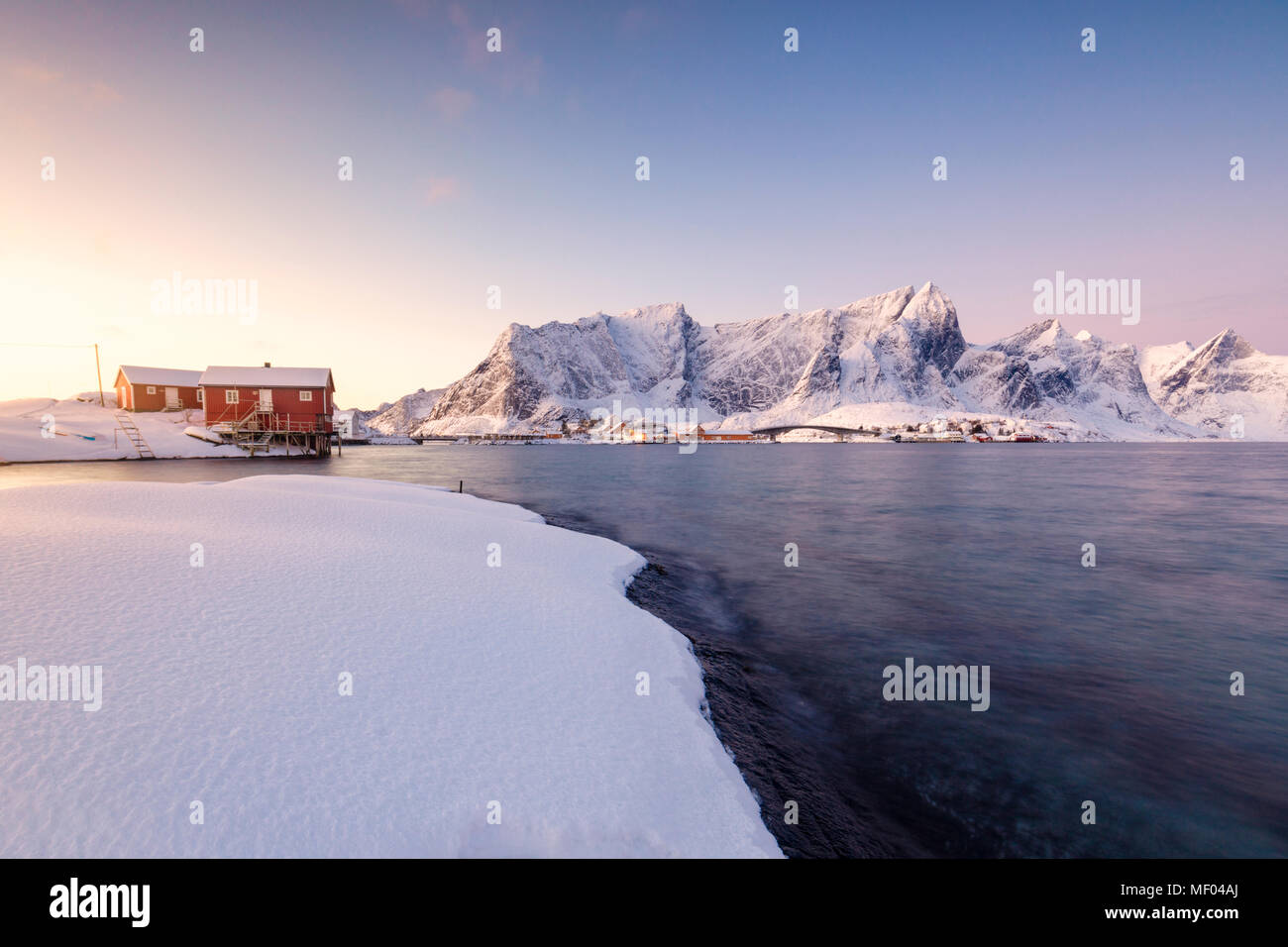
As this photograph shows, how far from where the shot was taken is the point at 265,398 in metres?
63.5

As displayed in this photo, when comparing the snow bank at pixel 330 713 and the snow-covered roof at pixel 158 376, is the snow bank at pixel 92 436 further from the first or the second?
the snow bank at pixel 330 713

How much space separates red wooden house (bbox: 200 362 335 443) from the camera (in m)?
62.5

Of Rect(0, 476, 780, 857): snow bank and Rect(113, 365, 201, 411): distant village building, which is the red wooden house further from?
Rect(0, 476, 780, 857): snow bank

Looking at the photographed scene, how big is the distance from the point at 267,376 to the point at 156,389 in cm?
2147

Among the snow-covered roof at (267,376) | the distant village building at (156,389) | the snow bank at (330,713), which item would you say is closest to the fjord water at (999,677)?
the snow bank at (330,713)

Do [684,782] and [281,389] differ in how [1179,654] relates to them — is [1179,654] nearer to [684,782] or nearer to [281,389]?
[684,782]

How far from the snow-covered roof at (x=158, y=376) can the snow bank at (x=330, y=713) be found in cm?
8187

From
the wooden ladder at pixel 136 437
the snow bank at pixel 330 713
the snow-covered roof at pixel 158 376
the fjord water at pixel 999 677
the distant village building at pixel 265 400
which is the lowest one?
the fjord water at pixel 999 677

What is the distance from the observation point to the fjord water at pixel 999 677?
6520 millimetres

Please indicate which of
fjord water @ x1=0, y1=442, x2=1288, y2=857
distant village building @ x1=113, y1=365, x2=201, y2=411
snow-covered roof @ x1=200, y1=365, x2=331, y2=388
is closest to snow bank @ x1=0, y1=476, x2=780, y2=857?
fjord water @ x1=0, y1=442, x2=1288, y2=857

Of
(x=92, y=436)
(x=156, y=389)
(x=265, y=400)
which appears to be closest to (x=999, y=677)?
(x=265, y=400)
